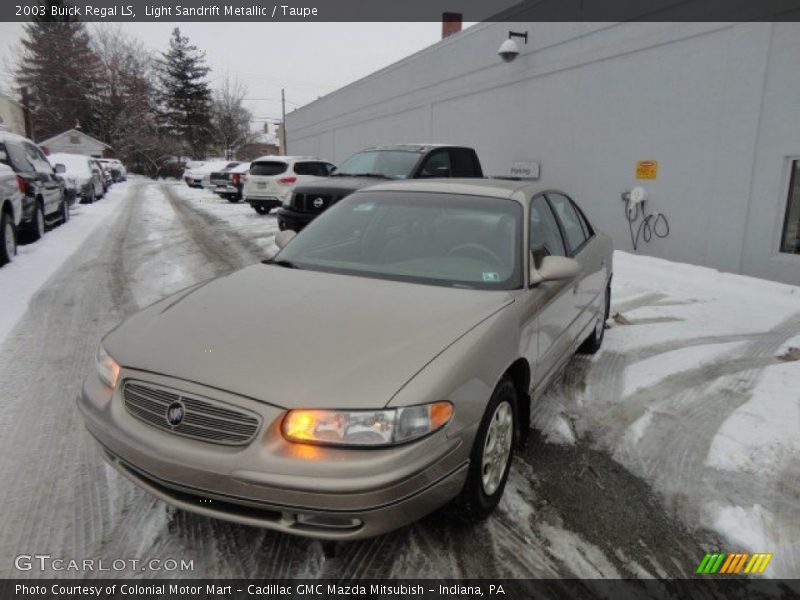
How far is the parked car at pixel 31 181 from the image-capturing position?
30.1 feet

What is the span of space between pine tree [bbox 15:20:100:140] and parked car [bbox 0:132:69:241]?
189 feet

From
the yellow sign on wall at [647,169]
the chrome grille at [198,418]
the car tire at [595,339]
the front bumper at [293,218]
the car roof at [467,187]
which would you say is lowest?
the car tire at [595,339]

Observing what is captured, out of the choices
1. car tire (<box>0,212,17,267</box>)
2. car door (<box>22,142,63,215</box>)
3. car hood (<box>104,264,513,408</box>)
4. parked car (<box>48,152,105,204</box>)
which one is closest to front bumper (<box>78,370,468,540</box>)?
car hood (<box>104,264,513,408</box>)

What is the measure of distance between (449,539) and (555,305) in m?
1.54

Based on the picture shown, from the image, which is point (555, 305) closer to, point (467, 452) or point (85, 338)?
point (467, 452)

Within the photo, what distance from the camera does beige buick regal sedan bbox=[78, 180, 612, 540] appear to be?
2.03 metres

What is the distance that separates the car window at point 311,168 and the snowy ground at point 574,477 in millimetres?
10045

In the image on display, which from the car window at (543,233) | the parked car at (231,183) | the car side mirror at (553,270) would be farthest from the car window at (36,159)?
the car side mirror at (553,270)

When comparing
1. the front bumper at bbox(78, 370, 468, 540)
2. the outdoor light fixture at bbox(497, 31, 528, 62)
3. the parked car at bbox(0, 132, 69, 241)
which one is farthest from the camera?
the outdoor light fixture at bbox(497, 31, 528, 62)

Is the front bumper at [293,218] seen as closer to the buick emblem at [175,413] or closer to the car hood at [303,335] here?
the car hood at [303,335]

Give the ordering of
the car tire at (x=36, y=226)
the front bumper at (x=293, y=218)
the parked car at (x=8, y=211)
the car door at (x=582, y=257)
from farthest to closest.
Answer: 1. the car tire at (x=36, y=226)
2. the front bumper at (x=293, y=218)
3. the parked car at (x=8, y=211)
4. the car door at (x=582, y=257)

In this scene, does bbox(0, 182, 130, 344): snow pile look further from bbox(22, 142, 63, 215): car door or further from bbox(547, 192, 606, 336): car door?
bbox(547, 192, 606, 336): car door

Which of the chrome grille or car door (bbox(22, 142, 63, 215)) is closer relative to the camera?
the chrome grille

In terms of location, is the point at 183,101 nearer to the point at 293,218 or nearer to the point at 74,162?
the point at 74,162
